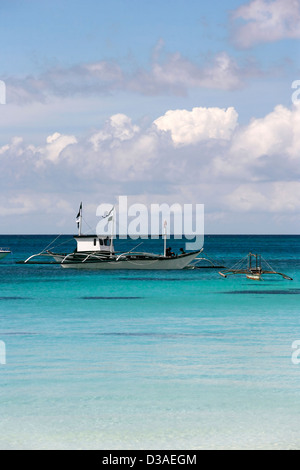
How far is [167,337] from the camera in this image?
26.0m

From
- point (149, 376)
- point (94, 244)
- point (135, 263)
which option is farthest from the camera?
point (135, 263)

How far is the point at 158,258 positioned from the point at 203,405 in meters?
56.6

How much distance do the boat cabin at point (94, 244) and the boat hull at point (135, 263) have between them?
3.94 ft

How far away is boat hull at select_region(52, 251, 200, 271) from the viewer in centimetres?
7250

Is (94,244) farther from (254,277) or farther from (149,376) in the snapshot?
(149,376)

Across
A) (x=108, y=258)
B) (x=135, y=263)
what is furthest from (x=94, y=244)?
(x=135, y=263)

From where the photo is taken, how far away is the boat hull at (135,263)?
2854 inches

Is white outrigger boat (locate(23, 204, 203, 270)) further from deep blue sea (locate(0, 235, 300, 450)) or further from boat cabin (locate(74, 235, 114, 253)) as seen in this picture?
deep blue sea (locate(0, 235, 300, 450))

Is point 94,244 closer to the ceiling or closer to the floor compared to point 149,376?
closer to the ceiling

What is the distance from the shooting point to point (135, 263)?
242 feet

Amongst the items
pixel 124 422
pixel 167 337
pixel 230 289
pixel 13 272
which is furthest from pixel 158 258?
pixel 124 422

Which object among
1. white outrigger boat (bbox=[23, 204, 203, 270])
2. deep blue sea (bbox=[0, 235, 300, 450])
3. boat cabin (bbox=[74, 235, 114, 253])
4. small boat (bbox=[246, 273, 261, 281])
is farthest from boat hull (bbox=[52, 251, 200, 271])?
deep blue sea (bbox=[0, 235, 300, 450])

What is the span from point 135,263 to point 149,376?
54.9m

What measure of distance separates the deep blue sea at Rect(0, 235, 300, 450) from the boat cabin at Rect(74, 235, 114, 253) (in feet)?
105
